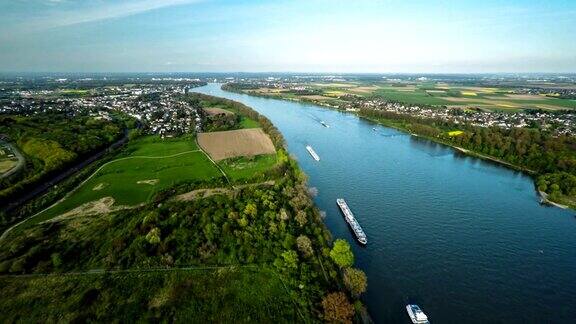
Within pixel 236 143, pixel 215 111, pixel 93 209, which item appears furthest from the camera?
pixel 215 111

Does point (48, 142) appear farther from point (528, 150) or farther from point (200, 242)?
point (528, 150)

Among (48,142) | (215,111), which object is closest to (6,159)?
(48,142)

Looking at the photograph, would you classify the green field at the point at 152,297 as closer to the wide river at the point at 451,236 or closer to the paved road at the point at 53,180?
the wide river at the point at 451,236

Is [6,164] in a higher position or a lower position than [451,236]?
higher

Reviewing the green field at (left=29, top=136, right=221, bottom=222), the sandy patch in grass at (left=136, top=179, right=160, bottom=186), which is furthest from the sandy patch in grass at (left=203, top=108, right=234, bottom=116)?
the sandy patch in grass at (left=136, top=179, right=160, bottom=186)

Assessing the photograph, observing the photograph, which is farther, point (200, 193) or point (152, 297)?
point (200, 193)

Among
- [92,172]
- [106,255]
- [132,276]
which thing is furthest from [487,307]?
[92,172]
